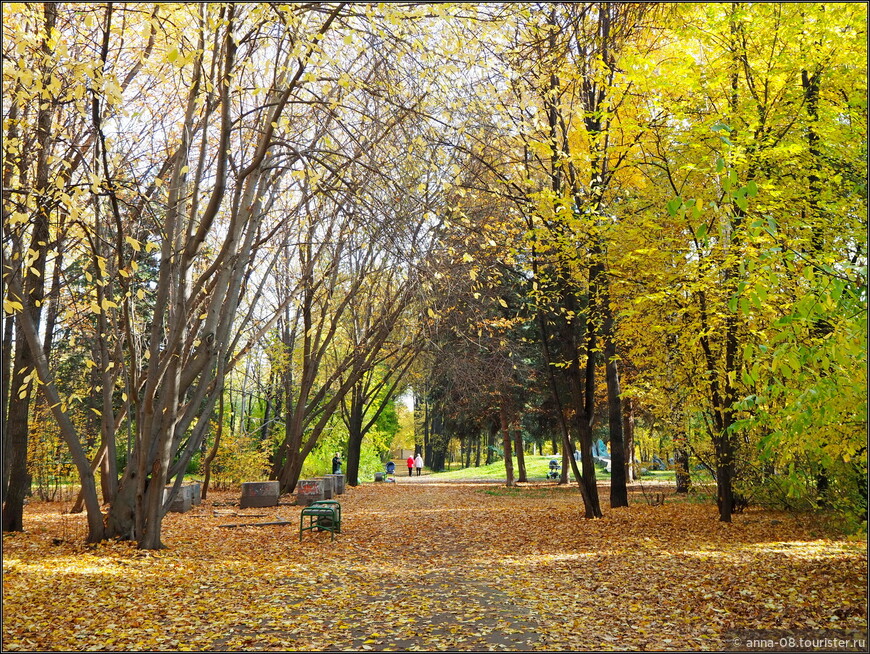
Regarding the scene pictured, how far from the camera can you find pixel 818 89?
9.66 m

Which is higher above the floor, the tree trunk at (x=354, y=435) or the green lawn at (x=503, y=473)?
the tree trunk at (x=354, y=435)

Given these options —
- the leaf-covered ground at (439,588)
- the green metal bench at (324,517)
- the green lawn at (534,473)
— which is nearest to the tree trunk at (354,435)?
the green lawn at (534,473)

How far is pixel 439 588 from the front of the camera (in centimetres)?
709

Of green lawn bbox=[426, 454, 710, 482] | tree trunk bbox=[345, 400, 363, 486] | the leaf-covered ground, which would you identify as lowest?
green lawn bbox=[426, 454, 710, 482]

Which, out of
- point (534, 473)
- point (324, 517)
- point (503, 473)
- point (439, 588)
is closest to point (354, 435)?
point (503, 473)

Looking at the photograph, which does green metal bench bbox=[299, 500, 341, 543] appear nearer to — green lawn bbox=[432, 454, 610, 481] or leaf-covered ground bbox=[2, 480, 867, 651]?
leaf-covered ground bbox=[2, 480, 867, 651]

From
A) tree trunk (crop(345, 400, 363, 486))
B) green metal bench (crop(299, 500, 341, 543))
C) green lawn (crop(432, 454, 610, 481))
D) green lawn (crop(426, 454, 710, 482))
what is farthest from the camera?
green lawn (crop(432, 454, 610, 481))

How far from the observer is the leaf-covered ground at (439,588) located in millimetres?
5230

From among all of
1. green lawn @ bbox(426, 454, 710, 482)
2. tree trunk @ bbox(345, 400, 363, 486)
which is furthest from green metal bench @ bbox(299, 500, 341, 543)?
green lawn @ bbox(426, 454, 710, 482)

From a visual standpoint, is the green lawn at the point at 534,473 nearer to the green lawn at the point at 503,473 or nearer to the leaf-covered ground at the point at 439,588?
the green lawn at the point at 503,473

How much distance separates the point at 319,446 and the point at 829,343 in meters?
24.3

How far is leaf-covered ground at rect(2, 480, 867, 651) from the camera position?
206 inches

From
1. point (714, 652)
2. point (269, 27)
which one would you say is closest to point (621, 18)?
point (269, 27)

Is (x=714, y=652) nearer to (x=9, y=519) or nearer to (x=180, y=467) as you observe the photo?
(x=180, y=467)
